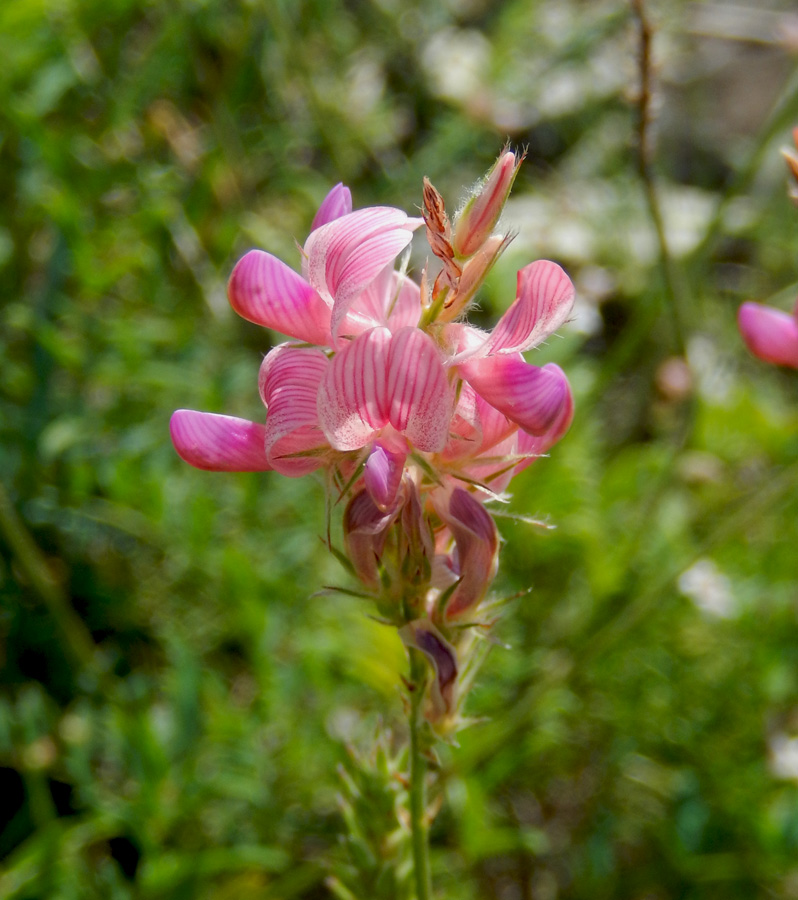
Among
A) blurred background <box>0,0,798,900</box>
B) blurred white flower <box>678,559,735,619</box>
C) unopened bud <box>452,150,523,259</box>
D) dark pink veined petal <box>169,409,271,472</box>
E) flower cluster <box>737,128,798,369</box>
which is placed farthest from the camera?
blurred white flower <box>678,559,735,619</box>

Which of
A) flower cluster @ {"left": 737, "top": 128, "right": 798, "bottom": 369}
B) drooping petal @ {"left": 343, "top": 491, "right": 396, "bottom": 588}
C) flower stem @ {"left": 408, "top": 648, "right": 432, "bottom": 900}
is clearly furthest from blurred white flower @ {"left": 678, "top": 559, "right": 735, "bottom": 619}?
drooping petal @ {"left": 343, "top": 491, "right": 396, "bottom": 588}

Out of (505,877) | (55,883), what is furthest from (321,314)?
(505,877)

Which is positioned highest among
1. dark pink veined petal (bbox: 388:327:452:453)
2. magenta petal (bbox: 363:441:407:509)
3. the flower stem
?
dark pink veined petal (bbox: 388:327:452:453)

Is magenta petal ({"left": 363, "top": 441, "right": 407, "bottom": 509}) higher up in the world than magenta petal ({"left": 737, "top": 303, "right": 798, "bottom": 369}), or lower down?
higher up

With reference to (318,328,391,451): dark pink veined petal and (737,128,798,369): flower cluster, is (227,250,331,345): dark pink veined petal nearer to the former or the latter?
(318,328,391,451): dark pink veined petal

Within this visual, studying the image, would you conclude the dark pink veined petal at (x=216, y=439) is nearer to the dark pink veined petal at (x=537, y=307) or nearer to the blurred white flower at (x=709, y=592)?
the dark pink veined petal at (x=537, y=307)

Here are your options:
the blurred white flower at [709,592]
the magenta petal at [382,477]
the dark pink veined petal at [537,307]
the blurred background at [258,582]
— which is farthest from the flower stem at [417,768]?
the blurred white flower at [709,592]
